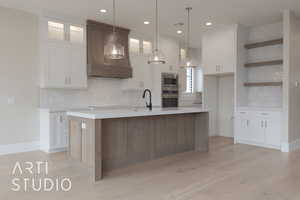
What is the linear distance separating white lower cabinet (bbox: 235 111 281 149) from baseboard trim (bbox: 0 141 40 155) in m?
4.59

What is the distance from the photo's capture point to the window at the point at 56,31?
5148mm

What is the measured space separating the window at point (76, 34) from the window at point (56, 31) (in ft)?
0.72

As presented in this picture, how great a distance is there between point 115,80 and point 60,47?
1.71 m

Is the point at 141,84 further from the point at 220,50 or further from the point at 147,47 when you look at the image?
the point at 220,50

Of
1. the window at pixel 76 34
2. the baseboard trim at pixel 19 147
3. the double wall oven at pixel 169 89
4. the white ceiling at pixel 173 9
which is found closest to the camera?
the white ceiling at pixel 173 9

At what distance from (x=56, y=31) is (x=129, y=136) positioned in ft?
10.0

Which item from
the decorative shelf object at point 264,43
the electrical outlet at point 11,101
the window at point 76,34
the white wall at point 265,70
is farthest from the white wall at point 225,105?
the electrical outlet at point 11,101

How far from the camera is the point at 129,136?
3.88 metres

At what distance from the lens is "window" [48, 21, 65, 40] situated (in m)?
5.15

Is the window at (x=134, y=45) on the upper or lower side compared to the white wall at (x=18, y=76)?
upper

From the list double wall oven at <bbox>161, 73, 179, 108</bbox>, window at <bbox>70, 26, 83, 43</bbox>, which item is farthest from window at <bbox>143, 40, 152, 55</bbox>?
window at <bbox>70, 26, 83, 43</bbox>

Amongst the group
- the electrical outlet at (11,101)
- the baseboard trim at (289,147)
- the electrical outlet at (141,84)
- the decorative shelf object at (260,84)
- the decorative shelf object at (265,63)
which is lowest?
the baseboard trim at (289,147)

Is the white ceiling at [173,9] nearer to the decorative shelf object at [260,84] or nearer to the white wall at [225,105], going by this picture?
the decorative shelf object at [260,84]

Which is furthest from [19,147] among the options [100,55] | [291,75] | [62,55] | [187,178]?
A: [291,75]
